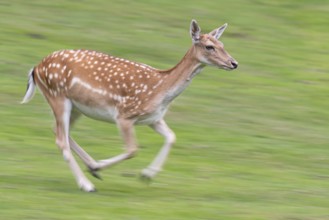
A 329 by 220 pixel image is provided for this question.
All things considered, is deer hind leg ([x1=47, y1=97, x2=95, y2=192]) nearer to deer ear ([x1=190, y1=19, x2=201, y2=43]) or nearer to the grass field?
the grass field

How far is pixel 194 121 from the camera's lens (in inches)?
679

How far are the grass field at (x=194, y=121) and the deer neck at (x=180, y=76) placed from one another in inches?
42.2

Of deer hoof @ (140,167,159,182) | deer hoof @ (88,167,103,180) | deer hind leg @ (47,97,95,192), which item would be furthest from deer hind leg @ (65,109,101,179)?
deer hoof @ (140,167,159,182)

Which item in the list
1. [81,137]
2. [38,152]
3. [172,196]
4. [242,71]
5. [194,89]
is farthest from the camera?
[242,71]

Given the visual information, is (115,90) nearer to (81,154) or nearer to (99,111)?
(99,111)

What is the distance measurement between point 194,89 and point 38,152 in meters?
5.37

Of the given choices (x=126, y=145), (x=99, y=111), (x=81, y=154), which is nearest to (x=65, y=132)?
(x=81, y=154)

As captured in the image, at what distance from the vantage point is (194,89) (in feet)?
63.0

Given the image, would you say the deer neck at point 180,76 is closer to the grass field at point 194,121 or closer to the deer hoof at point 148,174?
the deer hoof at point 148,174

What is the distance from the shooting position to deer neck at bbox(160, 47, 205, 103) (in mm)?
12305

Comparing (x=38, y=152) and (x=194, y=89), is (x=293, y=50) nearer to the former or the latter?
(x=194, y=89)

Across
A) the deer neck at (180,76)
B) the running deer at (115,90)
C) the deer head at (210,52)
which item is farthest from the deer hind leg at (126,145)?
the deer head at (210,52)

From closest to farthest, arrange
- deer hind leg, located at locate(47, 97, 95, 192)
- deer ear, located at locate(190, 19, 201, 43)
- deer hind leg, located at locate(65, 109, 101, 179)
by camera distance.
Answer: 1. deer hind leg, located at locate(47, 97, 95, 192)
2. deer hind leg, located at locate(65, 109, 101, 179)
3. deer ear, located at locate(190, 19, 201, 43)

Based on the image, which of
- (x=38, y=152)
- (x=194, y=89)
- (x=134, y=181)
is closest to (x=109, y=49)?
(x=194, y=89)
